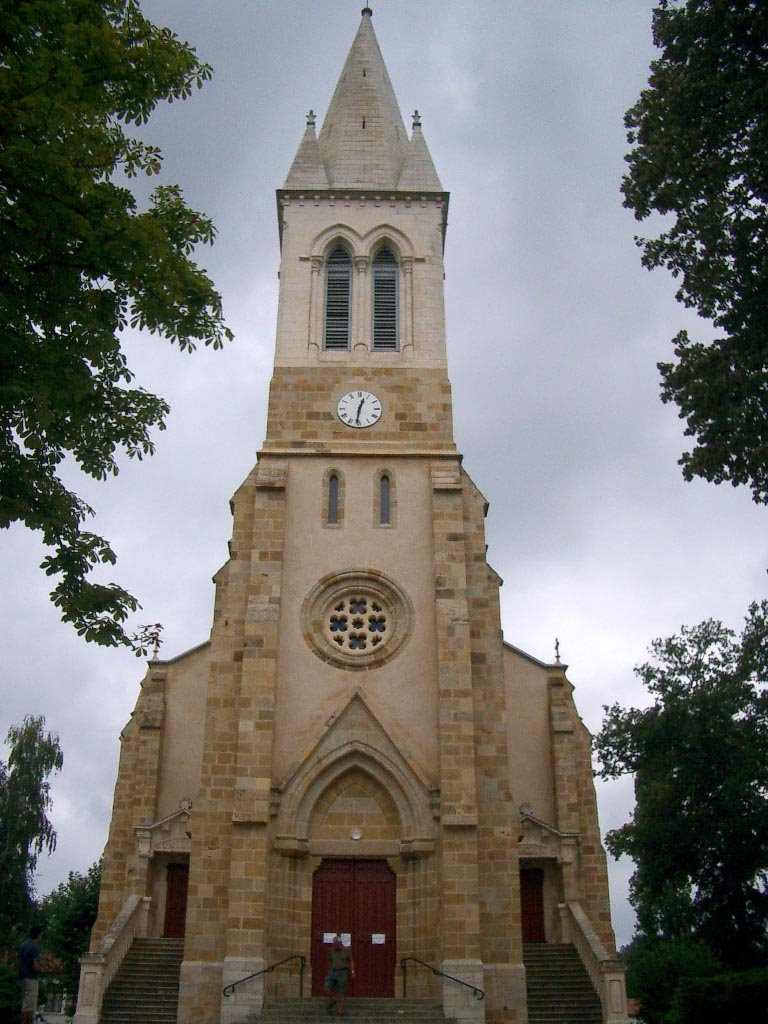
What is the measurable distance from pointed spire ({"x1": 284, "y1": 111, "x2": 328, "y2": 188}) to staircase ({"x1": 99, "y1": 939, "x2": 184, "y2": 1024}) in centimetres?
1989

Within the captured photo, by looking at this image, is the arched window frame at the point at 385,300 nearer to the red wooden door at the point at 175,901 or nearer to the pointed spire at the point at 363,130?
the pointed spire at the point at 363,130

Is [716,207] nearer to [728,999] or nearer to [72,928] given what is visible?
[728,999]

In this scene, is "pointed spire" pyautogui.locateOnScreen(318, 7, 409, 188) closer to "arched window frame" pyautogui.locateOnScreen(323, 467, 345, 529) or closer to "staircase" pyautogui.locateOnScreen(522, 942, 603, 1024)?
"arched window frame" pyautogui.locateOnScreen(323, 467, 345, 529)

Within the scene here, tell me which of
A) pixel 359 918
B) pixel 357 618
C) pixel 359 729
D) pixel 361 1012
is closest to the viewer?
pixel 361 1012

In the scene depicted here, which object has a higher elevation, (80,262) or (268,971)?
(80,262)

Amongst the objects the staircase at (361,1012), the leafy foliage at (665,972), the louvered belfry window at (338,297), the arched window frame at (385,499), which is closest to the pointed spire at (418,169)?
the louvered belfry window at (338,297)

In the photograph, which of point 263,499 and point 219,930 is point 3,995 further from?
point 263,499


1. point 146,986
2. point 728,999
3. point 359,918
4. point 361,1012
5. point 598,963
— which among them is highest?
point 359,918

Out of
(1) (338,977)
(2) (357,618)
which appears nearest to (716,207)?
(2) (357,618)

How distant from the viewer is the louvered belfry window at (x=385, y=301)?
26.1 metres

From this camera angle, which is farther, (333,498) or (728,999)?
(333,498)

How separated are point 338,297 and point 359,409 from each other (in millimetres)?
3770

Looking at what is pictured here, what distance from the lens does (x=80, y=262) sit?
10.5 meters

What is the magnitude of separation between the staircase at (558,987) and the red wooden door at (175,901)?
8.20 meters
